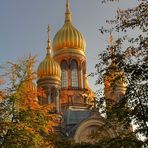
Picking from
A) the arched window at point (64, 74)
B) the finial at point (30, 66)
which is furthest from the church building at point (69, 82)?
the finial at point (30, 66)

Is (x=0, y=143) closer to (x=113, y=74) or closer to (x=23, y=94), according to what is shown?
(x=23, y=94)

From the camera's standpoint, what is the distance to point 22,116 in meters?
14.3

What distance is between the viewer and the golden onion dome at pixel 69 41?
41.0m

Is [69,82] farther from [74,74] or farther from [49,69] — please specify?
[49,69]

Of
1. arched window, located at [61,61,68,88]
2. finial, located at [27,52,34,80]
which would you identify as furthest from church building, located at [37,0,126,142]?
finial, located at [27,52,34,80]

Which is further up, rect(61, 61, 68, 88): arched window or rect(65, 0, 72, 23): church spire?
rect(65, 0, 72, 23): church spire

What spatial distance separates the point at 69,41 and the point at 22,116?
27150 millimetres

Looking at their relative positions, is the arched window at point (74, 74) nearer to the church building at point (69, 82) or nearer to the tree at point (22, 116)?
the church building at point (69, 82)

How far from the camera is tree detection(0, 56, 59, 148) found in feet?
45.8

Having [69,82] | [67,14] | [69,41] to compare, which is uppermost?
[67,14]

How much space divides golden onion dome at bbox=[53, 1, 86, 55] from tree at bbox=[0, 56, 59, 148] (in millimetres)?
25865

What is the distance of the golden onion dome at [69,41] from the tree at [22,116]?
25.9m

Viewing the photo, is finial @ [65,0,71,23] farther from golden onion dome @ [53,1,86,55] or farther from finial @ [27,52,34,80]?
finial @ [27,52,34,80]

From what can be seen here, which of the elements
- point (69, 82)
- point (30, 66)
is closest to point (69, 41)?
point (69, 82)
